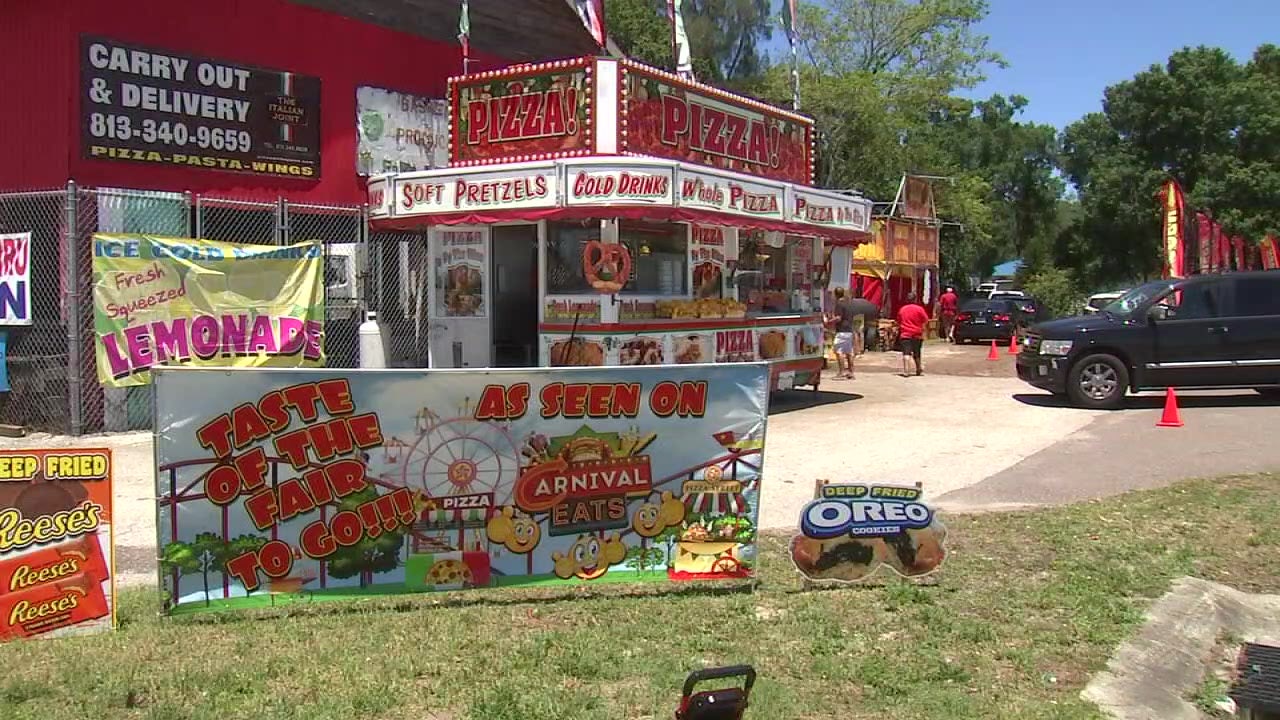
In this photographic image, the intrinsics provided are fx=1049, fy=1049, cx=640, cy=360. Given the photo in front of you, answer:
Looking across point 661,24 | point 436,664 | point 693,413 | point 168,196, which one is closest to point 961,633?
point 693,413

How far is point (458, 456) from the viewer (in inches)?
219

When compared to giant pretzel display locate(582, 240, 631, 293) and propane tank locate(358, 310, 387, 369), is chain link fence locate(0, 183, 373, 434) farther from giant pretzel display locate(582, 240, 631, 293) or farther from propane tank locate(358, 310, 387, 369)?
giant pretzel display locate(582, 240, 631, 293)

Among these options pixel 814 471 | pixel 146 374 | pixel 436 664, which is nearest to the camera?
pixel 436 664

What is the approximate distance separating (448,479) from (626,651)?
1.36 metres

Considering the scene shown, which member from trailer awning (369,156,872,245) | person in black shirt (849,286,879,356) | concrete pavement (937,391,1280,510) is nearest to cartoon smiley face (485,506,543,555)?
concrete pavement (937,391,1280,510)

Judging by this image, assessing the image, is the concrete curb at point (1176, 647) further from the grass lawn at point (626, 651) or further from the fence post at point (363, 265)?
the fence post at point (363, 265)

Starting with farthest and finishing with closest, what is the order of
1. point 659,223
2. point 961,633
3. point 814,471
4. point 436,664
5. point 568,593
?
point 659,223 → point 814,471 → point 568,593 → point 961,633 → point 436,664

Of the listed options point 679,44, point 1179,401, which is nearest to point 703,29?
point 679,44

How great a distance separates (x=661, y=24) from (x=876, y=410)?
91.5ft

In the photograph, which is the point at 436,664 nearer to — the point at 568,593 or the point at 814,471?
the point at 568,593

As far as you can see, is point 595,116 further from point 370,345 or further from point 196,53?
point 196,53

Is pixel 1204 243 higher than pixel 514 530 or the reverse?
higher

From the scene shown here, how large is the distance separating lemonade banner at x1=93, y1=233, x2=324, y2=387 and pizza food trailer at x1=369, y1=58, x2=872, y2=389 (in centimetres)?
207

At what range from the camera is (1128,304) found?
587 inches
